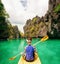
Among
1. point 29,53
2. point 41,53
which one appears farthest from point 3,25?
point 29,53

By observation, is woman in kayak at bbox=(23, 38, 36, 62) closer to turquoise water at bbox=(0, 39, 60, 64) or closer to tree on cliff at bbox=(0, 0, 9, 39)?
turquoise water at bbox=(0, 39, 60, 64)

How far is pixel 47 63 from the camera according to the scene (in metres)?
16.8

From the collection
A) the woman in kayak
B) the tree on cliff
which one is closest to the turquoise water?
the woman in kayak

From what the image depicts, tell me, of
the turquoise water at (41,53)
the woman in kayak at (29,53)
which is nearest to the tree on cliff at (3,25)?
the turquoise water at (41,53)

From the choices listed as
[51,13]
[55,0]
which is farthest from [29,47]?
[55,0]

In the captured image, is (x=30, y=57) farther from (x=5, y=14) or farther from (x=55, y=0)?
(x=55, y=0)

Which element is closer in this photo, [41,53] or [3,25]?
[41,53]

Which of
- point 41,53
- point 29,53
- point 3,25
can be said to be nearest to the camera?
point 29,53

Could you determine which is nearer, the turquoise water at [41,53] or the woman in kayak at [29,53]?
the woman in kayak at [29,53]

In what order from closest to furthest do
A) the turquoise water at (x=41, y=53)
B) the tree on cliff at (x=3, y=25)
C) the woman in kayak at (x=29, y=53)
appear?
the woman in kayak at (x=29, y=53) < the turquoise water at (x=41, y=53) < the tree on cliff at (x=3, y=25)

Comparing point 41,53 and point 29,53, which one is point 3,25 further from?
point 29,53

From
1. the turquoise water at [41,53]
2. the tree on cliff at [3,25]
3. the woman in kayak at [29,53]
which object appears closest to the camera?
the woman in kayak at [29,53]

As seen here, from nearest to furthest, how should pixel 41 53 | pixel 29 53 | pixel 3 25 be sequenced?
pixel 29 53 < pixel 41 53 < pixel 3 25

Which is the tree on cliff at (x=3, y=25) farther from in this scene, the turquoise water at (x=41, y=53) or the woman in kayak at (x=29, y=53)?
the woman in kayak at (x=29, y=53)
